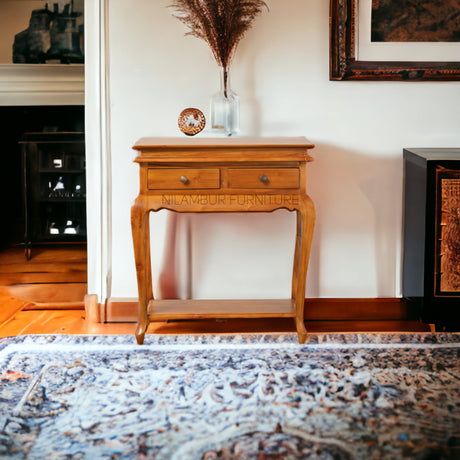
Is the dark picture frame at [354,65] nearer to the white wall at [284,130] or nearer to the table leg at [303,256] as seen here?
the white wall at [284,130]

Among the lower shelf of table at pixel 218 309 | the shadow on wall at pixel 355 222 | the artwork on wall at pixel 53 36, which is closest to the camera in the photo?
the lower shelf of table at pixel 218 309

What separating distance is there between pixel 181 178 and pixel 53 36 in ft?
6.44

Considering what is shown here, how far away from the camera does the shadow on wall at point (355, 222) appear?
2525 mm

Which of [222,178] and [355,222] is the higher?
[222,178]

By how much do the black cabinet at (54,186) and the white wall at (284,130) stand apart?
131 cm

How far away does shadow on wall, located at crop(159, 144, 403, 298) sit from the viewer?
2.53m

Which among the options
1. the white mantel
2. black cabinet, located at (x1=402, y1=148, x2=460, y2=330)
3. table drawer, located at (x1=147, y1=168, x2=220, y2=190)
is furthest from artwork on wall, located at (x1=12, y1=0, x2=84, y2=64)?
black cabinet, located at (x1=402, y1=148, x2=460, y2=330)

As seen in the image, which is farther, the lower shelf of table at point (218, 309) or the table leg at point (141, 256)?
the lower shelf of table at point (218, 309)

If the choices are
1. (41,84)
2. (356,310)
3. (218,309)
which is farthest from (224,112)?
(41,84)

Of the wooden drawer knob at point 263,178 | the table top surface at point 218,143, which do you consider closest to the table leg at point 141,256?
the table top surface at point 218,143

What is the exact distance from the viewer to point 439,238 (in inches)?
84.7

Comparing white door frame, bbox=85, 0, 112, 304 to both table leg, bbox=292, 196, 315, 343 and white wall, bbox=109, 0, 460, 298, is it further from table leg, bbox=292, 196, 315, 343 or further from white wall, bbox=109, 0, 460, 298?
table leg, bbox=292, 196, 315, 343

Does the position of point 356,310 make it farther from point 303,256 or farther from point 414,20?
point 414,20

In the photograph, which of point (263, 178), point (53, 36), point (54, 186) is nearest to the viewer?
point (263, 178)
